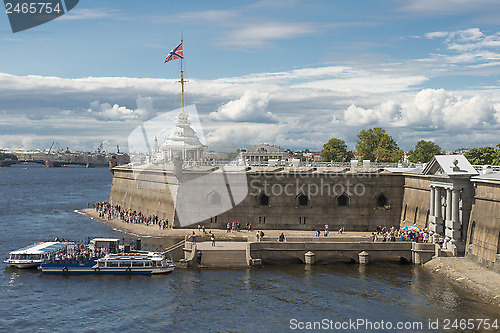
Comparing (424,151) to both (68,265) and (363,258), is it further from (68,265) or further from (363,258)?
(68,265)

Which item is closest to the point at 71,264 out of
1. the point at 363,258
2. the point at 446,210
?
the point at 363,258

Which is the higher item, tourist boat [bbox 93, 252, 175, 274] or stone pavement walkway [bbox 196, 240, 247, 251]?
stone pavement walkway [bbox 196, 240, 247, 251]

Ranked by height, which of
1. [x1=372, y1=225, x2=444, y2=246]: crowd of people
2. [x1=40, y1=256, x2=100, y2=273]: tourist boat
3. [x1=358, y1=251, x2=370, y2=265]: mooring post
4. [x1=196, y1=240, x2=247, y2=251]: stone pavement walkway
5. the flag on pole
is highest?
the flag on pole

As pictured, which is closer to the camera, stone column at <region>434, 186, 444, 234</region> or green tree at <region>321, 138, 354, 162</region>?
stone column at <region>434, 186, 444, 234</region>

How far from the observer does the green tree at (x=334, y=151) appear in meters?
115

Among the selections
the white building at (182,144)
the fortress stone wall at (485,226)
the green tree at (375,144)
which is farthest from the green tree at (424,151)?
the fortress stone wall at (485,226)

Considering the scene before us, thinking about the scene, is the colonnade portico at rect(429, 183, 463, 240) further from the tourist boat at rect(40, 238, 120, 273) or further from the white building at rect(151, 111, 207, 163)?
the white building at rect(151, 111, 207, 163)

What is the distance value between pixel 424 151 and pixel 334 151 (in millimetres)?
20220

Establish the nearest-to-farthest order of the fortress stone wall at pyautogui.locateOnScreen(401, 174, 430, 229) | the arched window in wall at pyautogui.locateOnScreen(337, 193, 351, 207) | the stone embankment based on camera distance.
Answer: the stone embankment < the fortress stone wall at pyautogui.locateOnScreen(401, 174, 430, 229) < the arched window in wall at pyautogui.locateOnScreen(337, 193, 351, 207)

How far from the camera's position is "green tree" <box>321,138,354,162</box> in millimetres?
114812

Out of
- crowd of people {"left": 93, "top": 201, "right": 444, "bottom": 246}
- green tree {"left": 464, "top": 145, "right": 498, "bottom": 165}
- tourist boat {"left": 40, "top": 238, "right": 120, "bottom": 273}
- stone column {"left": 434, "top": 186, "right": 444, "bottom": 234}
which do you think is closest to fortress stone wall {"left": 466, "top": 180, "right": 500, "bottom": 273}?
crowd of people {"left": 93, "top": 201, "right": 444, "bottom": 246}

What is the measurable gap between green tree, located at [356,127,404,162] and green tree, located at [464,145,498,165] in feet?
44.7

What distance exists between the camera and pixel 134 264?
4769 cm

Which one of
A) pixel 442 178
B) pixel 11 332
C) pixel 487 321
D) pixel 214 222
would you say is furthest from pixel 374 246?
pixel 11 332
